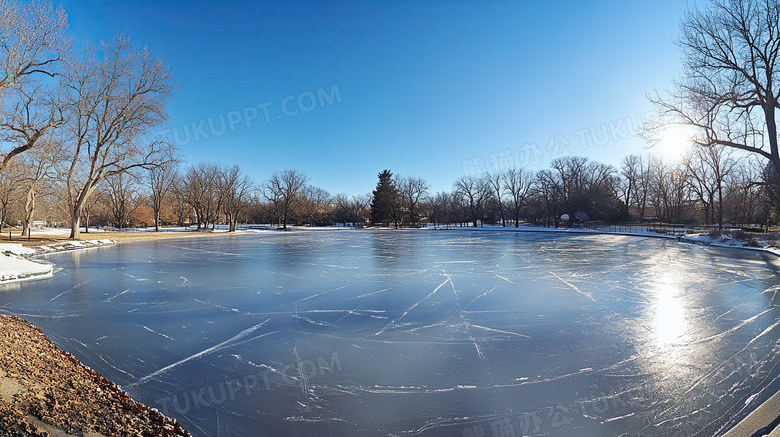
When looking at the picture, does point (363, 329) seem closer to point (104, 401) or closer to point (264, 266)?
point (104, 401)

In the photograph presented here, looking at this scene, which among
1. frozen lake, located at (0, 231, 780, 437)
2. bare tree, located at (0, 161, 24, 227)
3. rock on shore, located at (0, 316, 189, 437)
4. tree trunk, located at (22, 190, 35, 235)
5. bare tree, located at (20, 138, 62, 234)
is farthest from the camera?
tree trunk, located at (22, 190, 35, 235)

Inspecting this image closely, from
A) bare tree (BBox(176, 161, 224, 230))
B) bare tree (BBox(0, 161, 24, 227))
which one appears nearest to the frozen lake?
bare tree (BBox(0, 161, 24, 227))

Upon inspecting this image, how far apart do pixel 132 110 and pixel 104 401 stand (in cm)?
2884

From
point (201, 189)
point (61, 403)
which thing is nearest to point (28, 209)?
point (201, 189)

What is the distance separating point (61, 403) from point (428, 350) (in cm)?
389

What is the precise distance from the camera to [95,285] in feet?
31.8

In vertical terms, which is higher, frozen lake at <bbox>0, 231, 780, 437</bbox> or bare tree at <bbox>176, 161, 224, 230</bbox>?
bare tree at <bbox>176, 161, 224, 230</bbox>

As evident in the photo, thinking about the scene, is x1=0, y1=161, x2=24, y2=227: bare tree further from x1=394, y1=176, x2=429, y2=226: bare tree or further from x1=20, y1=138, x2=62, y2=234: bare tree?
x1=394, y1=176, x2=429, y2=226: bare tree

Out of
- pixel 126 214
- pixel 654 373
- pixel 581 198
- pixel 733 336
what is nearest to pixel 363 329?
pixel 654 373

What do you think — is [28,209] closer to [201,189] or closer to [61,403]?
[201,189]

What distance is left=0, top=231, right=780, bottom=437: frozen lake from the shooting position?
10.8ft

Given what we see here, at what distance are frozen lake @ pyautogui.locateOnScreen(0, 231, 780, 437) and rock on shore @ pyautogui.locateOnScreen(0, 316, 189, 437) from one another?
0.38m

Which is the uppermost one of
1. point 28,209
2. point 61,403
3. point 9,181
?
point 9,181

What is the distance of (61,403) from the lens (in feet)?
8.70
